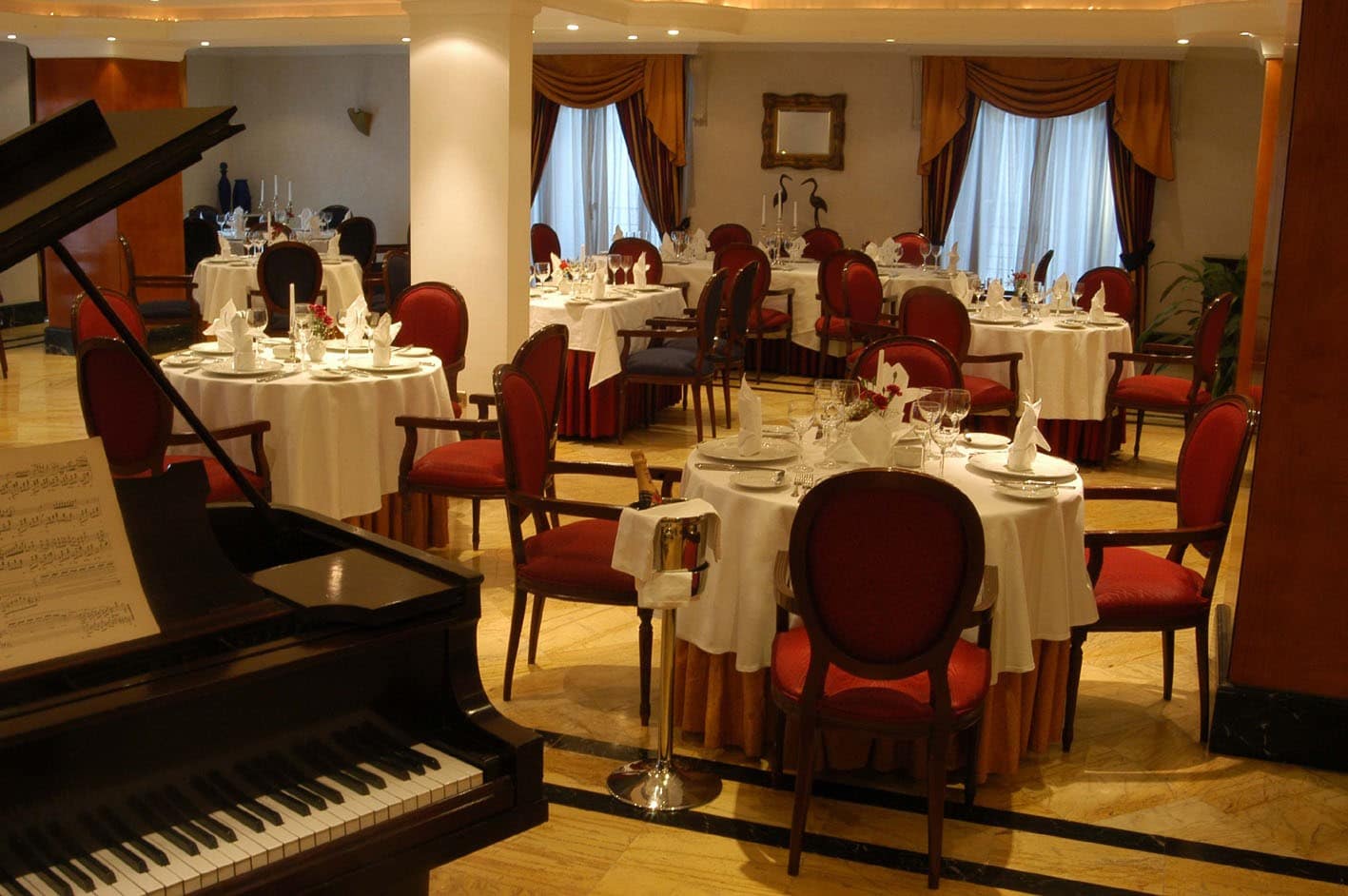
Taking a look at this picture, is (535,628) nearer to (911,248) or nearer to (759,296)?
(759,296)

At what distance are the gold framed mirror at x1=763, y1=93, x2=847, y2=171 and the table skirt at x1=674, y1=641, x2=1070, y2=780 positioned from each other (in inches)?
334

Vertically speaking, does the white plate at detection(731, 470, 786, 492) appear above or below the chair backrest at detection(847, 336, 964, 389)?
below

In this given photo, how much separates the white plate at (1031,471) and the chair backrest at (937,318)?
2.94 m

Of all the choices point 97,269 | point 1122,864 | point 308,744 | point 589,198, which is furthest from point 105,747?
point 589,198

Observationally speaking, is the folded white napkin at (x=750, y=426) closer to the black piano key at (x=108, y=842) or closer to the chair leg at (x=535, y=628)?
the chair leg at (x=535, y=628)

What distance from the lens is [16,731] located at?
1.72 metres

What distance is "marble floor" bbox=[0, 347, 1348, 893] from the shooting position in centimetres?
332

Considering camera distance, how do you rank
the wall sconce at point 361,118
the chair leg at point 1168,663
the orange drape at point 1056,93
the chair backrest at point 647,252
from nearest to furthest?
1. the chair leg at point 1168,663
2. the chair backrest at point 647,252
3. the orange drape at point 1056,93
4. the wall sconce at point 361,118

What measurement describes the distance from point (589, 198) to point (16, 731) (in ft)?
38.6

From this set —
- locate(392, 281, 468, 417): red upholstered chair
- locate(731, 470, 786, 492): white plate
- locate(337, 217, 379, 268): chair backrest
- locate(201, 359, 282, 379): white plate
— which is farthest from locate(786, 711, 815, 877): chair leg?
locate(337, 217, 379, 268): chair backrest

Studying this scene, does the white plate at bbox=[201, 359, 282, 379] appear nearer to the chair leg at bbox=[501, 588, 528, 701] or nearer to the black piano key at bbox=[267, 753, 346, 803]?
the chair leg at bbox=[501, 588, 528, 701]

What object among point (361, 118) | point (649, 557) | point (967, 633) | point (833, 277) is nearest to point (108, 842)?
point (649, 557)

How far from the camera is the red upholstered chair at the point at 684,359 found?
7.59 meters

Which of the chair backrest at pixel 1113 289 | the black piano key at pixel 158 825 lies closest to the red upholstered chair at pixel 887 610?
Answer: the black piano key at pixel 158 825
